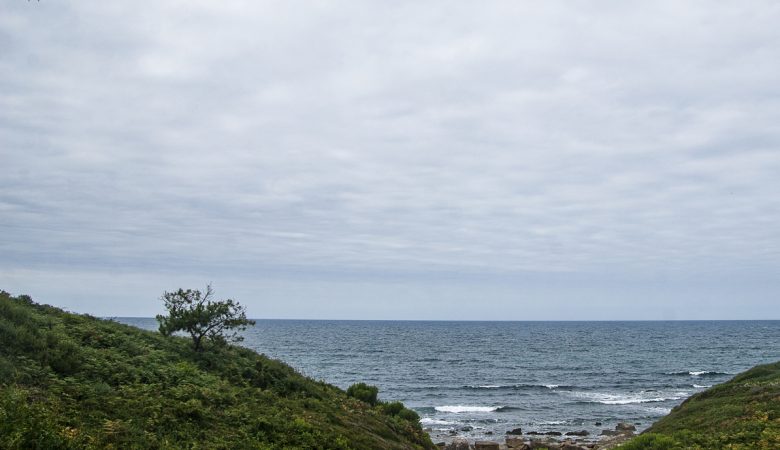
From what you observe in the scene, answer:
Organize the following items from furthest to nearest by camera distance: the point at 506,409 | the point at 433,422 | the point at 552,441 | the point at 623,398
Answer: the point at 623,398 < the point at 506,409 < the point at 433,422 < the point at 552,441

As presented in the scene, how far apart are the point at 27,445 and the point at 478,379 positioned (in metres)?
68.3

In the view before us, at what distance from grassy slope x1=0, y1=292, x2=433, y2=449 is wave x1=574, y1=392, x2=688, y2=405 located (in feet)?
128

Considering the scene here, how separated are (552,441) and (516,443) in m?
3.43

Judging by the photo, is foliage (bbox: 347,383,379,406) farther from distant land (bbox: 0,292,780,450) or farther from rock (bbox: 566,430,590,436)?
rock (bbox: 566,430,590,436)

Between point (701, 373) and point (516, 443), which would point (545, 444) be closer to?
point (516, 443)

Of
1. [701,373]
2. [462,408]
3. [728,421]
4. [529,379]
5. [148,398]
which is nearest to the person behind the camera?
[148,398]

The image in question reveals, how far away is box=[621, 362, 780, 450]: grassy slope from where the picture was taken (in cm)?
2162

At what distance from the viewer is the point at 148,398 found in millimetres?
17000

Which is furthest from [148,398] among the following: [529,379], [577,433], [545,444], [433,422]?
[529,379]

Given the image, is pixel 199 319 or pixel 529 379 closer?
pixel 199 319

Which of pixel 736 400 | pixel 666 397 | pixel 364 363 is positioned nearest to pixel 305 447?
pixel 736 400

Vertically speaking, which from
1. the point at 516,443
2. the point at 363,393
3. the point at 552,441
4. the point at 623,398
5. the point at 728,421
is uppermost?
the point at 728,421

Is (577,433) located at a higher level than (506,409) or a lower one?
higher

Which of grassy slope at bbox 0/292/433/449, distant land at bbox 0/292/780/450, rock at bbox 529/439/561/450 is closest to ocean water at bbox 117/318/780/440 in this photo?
rock at bbox 529/439/561/450
